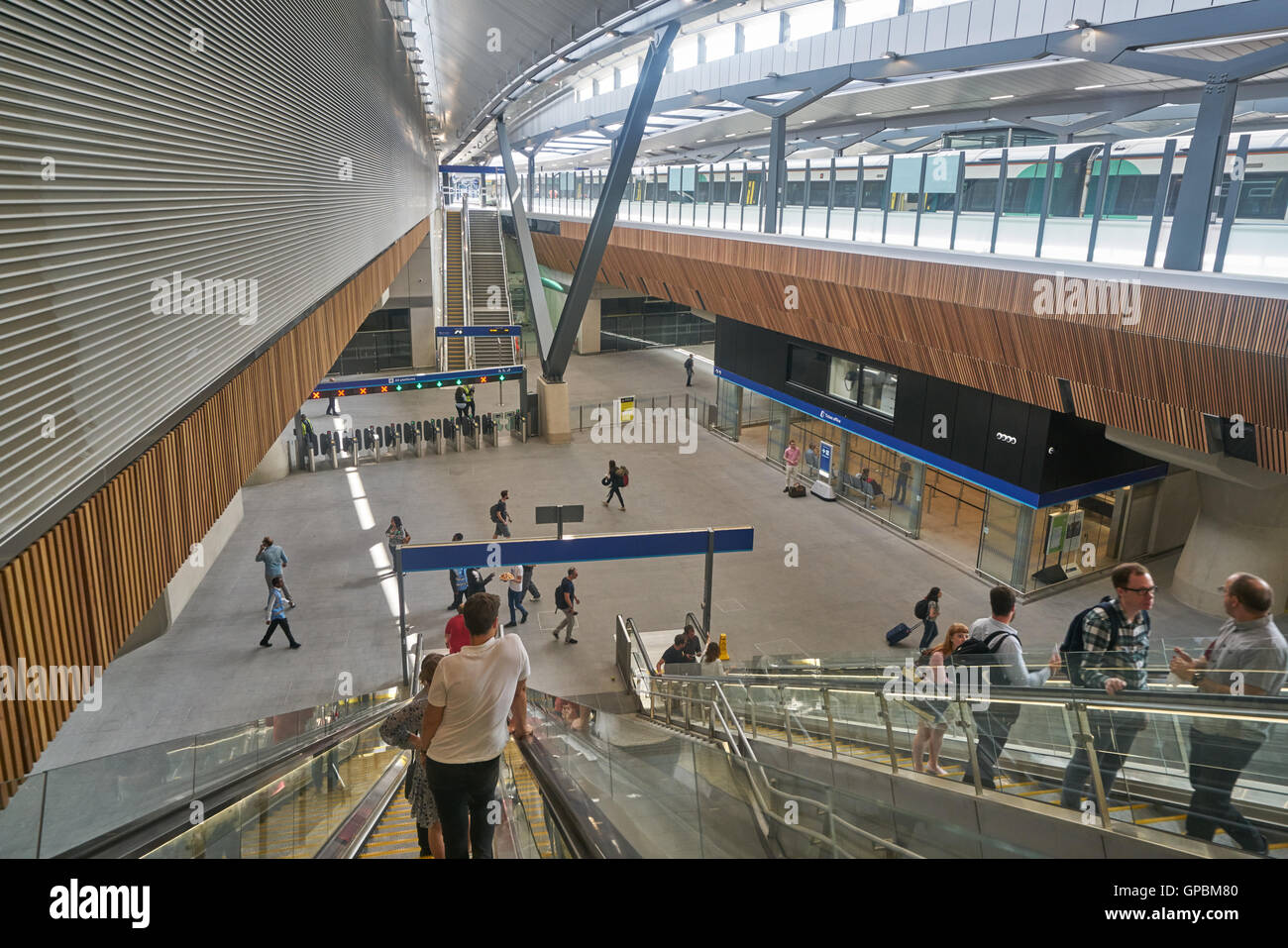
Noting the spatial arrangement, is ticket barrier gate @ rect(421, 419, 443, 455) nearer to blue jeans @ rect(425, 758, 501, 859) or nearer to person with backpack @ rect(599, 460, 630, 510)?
person with backpack @ rect(599, 460, 630, 510)

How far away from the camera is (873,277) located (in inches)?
547

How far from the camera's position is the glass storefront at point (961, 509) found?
1566 centimetres

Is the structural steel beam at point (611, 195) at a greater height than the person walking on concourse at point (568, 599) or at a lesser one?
greater

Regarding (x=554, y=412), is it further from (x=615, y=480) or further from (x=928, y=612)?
(x=928, y=612)

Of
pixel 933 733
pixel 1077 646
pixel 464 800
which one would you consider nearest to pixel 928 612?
pixel 933 733

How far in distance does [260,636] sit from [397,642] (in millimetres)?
2195

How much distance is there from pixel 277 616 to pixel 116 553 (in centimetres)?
922

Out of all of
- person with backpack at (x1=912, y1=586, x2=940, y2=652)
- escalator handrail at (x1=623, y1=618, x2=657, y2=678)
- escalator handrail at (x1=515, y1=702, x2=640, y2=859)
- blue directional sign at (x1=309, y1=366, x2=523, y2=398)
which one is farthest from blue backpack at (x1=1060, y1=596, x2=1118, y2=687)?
blue directional sign at (x1=309, y1=366, x2=523, y2=398)

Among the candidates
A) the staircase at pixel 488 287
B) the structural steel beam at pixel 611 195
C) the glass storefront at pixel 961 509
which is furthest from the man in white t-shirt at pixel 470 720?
the staircase at pixel 488 287

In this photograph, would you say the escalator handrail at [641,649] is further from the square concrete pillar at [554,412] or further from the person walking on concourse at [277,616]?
the square concrete pillar at [554,412]

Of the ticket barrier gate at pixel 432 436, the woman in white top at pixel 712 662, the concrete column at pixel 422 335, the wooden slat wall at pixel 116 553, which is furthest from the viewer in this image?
the concrete column at pixel 422 335

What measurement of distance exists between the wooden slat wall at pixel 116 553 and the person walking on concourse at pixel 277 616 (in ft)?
21.2
